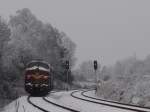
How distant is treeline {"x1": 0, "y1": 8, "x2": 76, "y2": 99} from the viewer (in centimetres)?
7831

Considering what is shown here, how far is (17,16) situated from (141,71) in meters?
67.7

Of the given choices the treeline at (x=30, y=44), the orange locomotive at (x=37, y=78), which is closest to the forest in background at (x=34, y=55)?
the treeline at (x=30, y=44)

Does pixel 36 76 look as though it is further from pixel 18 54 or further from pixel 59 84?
pixel 59 84

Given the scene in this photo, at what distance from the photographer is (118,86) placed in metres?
40.6

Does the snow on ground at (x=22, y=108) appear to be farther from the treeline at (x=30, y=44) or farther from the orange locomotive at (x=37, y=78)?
the treeline at (x=30, y=44)

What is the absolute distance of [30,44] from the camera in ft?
307

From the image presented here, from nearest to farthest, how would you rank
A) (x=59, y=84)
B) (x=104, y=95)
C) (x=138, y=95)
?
(x=138, y=95)
(x=104, y=95)
(x=59, y=84)

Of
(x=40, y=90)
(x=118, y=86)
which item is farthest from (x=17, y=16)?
(x=118, y=86)

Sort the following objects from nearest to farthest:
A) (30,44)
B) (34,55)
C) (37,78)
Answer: (37,78)
(34,55)
(30,44)

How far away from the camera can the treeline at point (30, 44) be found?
257 ft

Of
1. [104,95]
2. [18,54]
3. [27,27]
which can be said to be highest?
[27,27]

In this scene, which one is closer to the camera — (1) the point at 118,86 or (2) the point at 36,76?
(1) the point at 118,86

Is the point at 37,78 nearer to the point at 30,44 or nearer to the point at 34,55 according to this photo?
the point at 34,55

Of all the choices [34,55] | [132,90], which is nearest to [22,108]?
[132,90]
